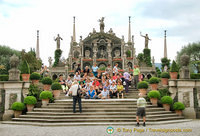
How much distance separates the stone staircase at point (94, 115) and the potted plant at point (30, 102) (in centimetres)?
43

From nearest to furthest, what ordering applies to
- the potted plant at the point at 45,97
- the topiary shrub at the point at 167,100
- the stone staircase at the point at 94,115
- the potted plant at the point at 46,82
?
the stone staircase at the point at 94,115
the topiary shrub at the point at 167,100
the potted plant at the point at 45,97
the potted plant at the point at 46,82

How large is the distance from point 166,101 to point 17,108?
888 cm

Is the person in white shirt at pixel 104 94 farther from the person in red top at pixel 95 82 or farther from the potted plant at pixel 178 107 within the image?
the potted plant at pixel 178 107

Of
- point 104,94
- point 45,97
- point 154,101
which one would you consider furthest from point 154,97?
point 45,97

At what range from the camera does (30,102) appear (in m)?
13.3

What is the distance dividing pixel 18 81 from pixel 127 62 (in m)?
42.1

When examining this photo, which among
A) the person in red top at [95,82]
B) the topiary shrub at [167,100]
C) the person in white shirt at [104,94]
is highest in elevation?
the person in red top at [95,82]

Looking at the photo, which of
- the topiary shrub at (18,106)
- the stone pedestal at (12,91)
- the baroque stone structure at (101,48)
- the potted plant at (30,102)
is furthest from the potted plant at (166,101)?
the baroque stone structure at (101,48)

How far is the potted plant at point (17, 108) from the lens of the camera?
13.1 meters

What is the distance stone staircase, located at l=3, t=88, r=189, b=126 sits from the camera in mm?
11500

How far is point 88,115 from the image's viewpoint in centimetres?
1223

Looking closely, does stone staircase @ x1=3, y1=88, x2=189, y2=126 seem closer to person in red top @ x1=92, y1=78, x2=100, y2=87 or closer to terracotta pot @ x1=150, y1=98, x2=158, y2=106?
terracotta pot @ x1=150, y1=98, x2=158, y2=106

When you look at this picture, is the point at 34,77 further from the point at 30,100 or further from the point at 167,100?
the point at 167,100

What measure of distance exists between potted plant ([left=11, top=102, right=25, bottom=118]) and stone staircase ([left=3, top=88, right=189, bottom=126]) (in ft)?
2.13
